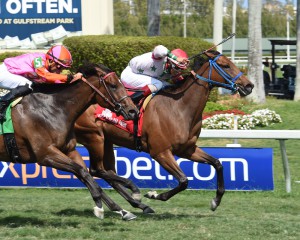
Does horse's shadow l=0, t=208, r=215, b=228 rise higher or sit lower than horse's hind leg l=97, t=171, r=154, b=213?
lower

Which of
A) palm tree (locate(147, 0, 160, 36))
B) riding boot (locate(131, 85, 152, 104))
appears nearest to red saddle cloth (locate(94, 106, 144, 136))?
riding boot (locate(131, 85, 152, 104))

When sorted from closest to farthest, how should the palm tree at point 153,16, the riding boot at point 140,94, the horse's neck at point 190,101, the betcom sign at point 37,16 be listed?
the horse's neck at point 190,101 < the riding boot at point 140,94 < the palm tree at point 153,16 < the betcom sign at point 37,16

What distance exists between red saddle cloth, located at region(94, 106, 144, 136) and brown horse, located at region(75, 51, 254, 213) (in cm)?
5

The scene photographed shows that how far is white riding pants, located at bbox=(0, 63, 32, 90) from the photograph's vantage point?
27.5 ft

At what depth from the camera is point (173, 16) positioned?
5156 cm

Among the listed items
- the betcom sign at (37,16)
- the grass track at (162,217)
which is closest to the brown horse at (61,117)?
the grass track at (162,217)

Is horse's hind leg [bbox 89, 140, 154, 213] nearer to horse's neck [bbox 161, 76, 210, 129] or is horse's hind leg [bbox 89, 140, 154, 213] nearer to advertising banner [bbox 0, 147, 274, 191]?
horse's neck [bbox 161, 76, 210, 129]

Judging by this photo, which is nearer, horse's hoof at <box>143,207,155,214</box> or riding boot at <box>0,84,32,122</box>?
riding boot at <box>0,84,32,122</box>

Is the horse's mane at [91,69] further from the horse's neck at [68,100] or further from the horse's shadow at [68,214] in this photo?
the horse's shadow at [68,214]

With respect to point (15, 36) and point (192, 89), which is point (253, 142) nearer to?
point (192, 89)

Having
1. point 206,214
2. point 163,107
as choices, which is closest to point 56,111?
point 163,107

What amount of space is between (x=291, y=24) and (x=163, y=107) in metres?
47.4

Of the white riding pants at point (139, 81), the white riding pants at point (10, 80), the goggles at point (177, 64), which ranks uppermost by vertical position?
the goggles at point (177, 64)

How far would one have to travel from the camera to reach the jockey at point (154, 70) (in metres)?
8.96
